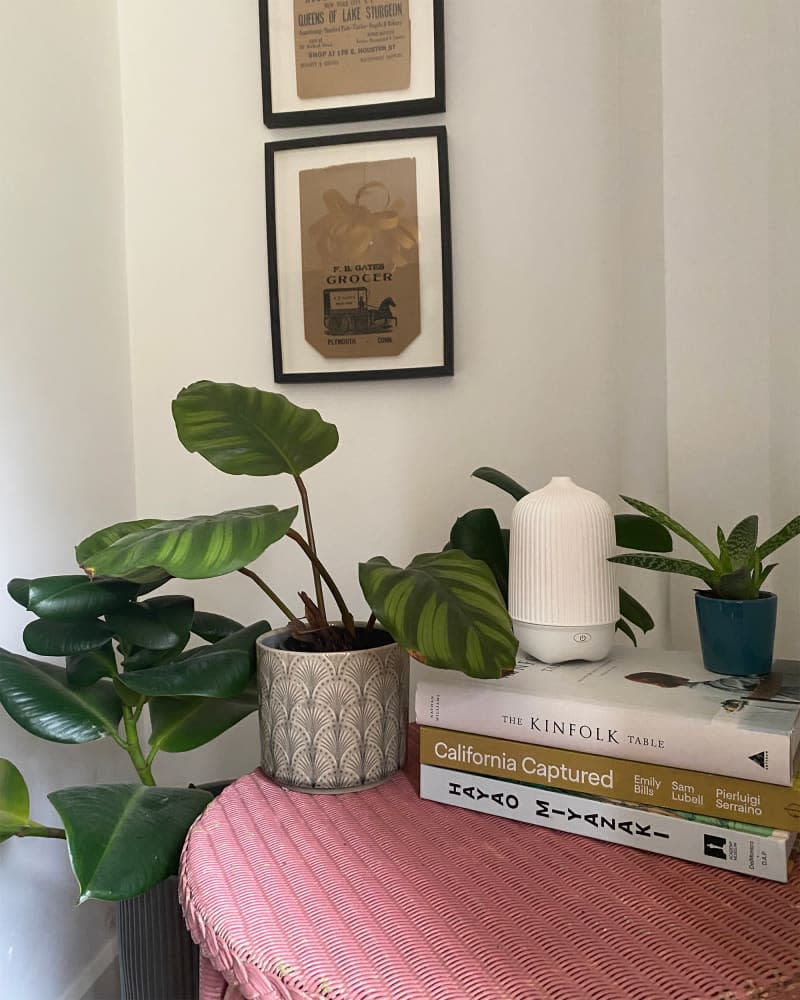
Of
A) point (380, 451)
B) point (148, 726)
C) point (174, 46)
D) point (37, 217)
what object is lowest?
point (148, 726)

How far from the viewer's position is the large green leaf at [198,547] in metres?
0.66

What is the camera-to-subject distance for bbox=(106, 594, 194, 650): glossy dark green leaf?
85 centimetres

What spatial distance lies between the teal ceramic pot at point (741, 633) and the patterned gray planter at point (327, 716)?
12.9 inches

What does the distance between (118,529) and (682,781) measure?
23.6 inches

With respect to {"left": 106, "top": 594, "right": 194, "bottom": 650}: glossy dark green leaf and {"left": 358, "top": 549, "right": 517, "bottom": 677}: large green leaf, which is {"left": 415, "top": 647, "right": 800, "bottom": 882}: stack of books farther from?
{"left": 106, "top": 594, "right": 194, "bottom": 650}: glossy dark green leaf

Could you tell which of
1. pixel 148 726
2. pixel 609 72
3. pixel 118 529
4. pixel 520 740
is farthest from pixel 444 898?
pixel 609 72

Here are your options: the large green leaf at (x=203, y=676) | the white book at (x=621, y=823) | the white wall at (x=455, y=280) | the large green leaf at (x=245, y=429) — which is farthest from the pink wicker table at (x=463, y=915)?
Answer: the white wall at (x=455, y=280)

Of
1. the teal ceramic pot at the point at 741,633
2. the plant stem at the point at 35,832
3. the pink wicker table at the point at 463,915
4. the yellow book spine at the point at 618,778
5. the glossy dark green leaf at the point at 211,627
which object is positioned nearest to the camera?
the pink wicker table at the point at 463,915

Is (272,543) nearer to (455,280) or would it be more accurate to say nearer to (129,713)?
(129,713)

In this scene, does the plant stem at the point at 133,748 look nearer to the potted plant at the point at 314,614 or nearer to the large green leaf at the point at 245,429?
the potted plant at the point at 314,614

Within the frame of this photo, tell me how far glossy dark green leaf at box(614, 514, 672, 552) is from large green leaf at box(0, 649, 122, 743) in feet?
2.08

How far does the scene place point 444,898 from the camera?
1.99 ft

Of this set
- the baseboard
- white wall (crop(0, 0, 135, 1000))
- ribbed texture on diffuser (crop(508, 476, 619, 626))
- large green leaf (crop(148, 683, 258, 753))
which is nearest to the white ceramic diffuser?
ribbed texture on diffuser (crop(508, 476, 619, 626))

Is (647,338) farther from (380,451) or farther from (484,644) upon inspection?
(484,644)
